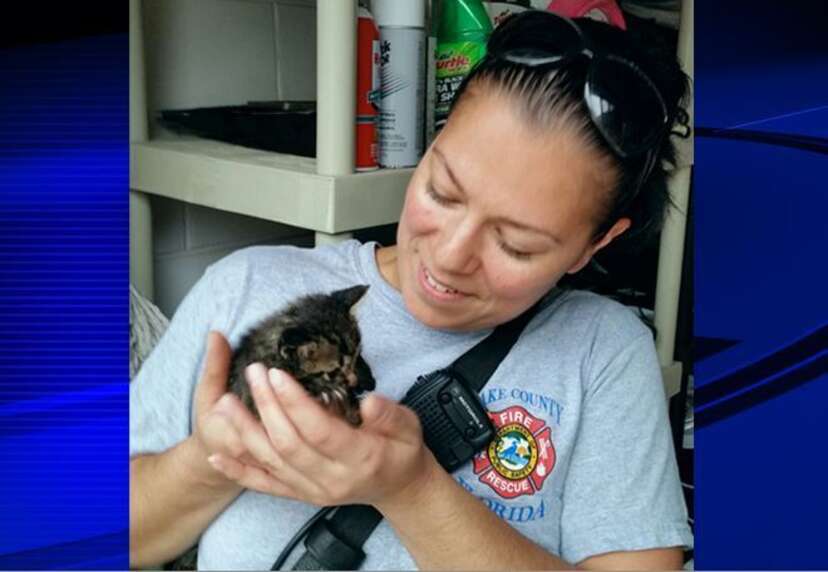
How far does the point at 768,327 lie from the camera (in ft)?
2.69

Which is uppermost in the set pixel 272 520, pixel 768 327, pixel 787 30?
pixel 787 30

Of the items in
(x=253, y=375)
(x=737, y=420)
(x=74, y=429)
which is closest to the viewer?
(x=253, y=375)

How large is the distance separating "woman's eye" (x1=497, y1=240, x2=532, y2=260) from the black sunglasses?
0.10m

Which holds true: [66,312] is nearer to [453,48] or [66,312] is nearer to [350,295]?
[350,295]

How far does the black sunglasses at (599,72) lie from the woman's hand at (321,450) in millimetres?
246

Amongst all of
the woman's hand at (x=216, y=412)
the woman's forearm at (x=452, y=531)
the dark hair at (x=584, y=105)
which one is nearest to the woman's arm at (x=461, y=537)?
the woman's forearm at (x=452, y=531)

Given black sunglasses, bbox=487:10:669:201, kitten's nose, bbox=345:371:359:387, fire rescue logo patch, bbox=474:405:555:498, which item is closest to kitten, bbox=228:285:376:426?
kitten's nose, bbox=345:371:359:387

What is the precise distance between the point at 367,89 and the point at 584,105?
157mm

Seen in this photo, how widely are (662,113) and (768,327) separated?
248 millimetres

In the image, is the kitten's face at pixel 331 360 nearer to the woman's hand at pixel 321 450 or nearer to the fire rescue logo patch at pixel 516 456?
the woman's hand at pixel 321 450

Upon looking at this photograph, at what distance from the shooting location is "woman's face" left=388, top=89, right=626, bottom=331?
0.63 meters

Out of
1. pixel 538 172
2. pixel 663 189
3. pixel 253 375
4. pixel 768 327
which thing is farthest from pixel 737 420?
pixel 253 375

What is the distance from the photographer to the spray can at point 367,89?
2.19 ft

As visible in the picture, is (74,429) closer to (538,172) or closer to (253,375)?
(253,375)
